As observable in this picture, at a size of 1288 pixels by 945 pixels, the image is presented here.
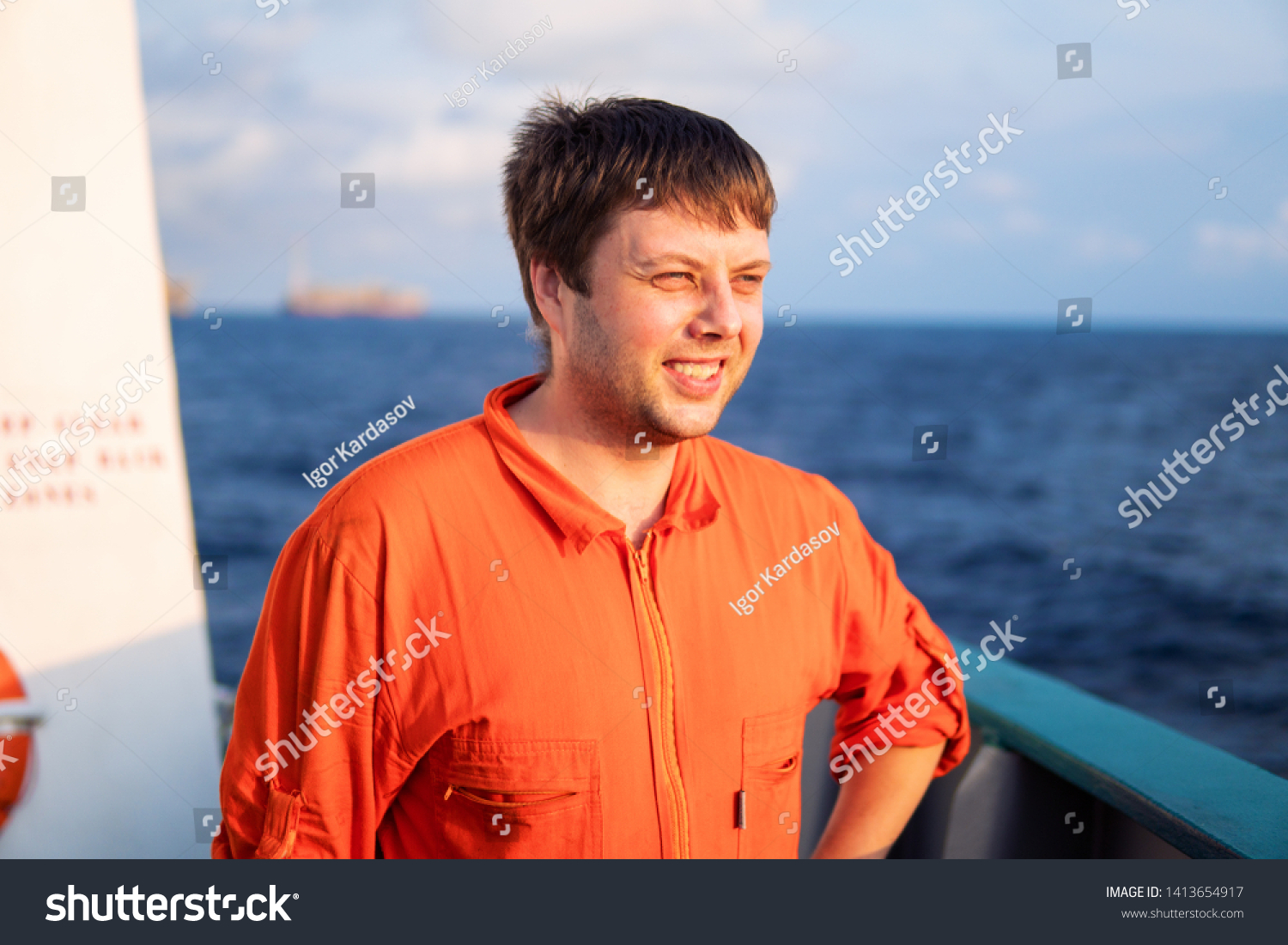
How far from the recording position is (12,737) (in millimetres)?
2521

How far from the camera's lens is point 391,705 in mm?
1603

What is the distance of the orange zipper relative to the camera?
65.7 inches

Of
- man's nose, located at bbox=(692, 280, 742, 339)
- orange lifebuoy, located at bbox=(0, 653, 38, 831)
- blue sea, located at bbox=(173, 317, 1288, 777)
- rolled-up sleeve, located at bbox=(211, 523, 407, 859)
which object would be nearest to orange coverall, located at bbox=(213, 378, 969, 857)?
rolled-up sleeve, located at bbox=(211, 523, 407, 859)

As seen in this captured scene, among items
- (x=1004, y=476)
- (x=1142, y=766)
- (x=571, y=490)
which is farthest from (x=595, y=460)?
(x=1004, y=476)

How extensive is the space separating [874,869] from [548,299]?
120 cm

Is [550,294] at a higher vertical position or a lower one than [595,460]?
higher

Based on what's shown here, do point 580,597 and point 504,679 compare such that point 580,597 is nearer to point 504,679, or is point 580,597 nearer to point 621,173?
point 504,679

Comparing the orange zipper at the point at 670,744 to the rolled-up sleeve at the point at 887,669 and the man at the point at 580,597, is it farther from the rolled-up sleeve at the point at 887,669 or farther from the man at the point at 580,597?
the rolled-up sleeve at the point at 887,669

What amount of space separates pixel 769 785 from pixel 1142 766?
0.87 metres

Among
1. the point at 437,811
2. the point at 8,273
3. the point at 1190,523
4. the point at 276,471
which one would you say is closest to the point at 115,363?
the point at 8,273

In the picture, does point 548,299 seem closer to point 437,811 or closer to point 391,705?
point 391,705

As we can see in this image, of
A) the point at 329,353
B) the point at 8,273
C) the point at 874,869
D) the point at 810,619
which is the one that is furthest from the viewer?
the point at 329,353

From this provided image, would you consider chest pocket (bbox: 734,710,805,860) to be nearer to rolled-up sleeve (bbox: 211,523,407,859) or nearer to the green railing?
rolled-up sleeve (bbox: 211,523,407,859)

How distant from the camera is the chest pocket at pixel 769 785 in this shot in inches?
69.0
